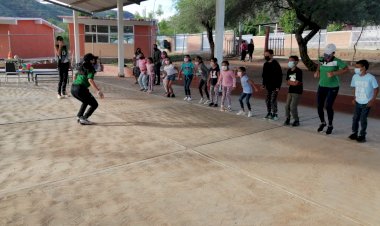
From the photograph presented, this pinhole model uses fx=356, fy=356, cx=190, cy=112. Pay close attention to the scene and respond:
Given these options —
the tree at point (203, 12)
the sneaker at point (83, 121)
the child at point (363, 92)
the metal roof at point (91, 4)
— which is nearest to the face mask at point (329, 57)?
the child at point (363, 92)

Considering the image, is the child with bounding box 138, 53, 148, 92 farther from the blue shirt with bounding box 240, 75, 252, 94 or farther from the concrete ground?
the blue shirt with bounding box 240, 75, 252, 94

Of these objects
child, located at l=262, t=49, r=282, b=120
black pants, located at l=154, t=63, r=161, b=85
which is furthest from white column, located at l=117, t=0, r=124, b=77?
child, located at l=262, t=49, r=282, b=120

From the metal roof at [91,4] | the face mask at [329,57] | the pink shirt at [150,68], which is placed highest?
the metal roof at [91,4]

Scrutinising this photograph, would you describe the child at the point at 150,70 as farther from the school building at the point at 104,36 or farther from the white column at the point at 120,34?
the school building at the point at 104,36

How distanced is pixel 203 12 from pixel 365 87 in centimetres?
1550

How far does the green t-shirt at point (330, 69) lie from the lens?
6.65m

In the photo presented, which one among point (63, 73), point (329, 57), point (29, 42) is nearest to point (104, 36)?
point (29, 42)

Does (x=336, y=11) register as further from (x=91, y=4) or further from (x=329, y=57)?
(x=91, y=4)

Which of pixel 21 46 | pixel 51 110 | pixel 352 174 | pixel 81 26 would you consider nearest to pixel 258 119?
pixel 352 174

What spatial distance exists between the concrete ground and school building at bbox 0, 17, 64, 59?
24.8 m

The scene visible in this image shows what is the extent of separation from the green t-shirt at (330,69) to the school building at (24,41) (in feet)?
87.3

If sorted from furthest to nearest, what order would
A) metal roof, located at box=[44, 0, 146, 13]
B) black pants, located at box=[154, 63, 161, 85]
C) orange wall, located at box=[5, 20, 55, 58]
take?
orange wall, located at box=[5, 20, 55, 58] → metal roof, located at box=[44, 0, 146, 13] → black pants, located at box=[154, 63, 161, 85]

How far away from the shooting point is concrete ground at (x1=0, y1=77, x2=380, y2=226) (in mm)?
3719

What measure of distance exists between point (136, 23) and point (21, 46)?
1046 centimetres
